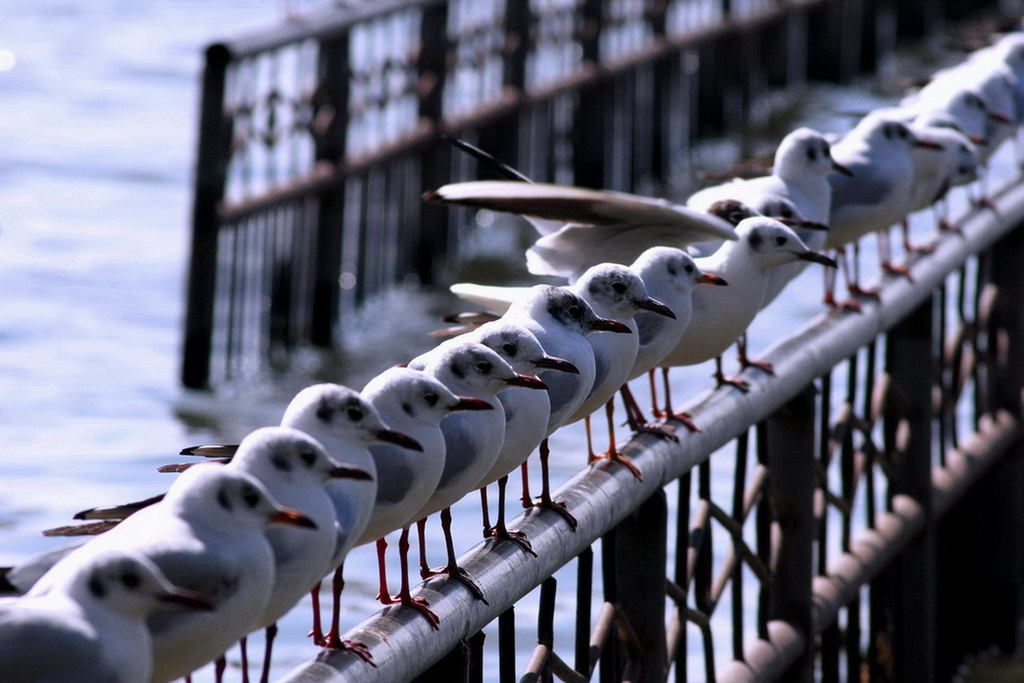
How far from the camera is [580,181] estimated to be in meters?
9.51

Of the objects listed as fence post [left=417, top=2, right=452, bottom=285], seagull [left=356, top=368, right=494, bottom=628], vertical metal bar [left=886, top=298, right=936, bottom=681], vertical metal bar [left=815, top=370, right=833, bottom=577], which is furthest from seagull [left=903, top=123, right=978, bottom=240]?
fence post [left=417, top=2, right=452, bottom=285]

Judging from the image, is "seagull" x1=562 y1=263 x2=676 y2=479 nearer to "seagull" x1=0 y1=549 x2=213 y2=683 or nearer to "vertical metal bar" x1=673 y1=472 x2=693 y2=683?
"vertical metal bar" x1=673 y1=472 x2=693 y2=683

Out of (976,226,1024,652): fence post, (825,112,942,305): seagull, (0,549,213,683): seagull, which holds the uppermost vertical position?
(825,112,942,305): seagull

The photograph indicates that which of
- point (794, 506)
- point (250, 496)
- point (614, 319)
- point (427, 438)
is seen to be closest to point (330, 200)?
point (794, 506)

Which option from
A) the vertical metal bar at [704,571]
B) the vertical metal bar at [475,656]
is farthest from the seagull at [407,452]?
the vertical metal bar at [704,571]

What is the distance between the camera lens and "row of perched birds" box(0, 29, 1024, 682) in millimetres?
1480

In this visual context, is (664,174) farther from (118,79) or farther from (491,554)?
(491,554)

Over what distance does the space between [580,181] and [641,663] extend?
6993 mm

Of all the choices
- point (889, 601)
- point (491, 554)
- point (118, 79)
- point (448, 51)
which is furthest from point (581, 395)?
point (118, 79)

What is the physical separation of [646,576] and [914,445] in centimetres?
158

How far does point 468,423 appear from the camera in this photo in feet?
6.89

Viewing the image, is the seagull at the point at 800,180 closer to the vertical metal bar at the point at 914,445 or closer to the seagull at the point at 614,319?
the vertical metal bar at the point at 914,445

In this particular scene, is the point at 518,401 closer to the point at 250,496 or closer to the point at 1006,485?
the point at 250,496

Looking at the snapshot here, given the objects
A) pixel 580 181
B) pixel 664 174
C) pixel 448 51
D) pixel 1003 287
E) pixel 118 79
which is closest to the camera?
pixel 1003 287
